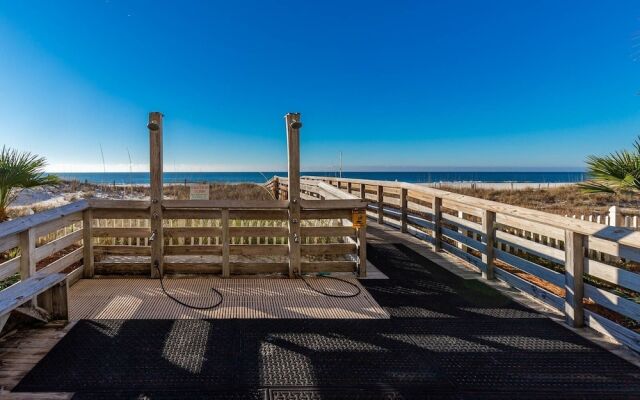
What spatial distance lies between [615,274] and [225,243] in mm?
3426

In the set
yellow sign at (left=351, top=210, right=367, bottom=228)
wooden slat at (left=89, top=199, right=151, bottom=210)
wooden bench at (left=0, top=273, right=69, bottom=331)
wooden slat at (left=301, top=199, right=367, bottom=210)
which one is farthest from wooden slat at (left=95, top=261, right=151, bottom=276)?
yellow sign at (left=351, top=210, right=367, bottom=228)

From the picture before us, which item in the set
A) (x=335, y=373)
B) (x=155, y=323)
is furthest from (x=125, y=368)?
(x=335, y=373)

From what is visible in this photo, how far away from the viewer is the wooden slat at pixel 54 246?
326 centimetres

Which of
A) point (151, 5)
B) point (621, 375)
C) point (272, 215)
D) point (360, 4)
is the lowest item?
point (621, 375)

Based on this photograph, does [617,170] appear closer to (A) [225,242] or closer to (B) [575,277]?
(B) [575,277]

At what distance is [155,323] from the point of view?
2.74m

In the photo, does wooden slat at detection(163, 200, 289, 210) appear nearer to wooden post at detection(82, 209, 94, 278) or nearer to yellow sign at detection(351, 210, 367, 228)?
yellow sign at detection(351, 210, 367, 228)

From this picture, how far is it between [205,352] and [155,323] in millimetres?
693

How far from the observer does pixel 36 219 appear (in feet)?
10.0

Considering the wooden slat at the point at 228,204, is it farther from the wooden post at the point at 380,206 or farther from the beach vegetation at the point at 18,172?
the wooden post at the point at 380,206

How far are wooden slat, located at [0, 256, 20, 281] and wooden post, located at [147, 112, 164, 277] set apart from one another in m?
1.18

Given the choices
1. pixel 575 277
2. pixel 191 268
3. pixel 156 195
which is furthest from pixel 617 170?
pixel 156 195

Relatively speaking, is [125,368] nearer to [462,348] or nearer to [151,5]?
[462,348]

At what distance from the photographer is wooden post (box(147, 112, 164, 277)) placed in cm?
387
